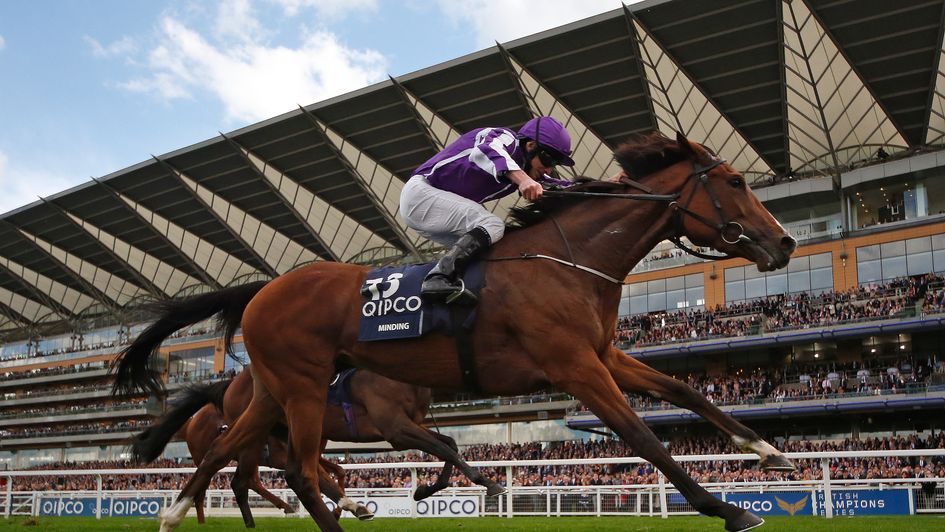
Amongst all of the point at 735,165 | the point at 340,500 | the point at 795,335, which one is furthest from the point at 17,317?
the point at 340,500

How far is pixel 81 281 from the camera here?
66750mm

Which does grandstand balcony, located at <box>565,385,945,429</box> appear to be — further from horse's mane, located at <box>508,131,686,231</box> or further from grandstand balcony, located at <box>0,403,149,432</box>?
grandstand balcony, located at <box>0,403,149,432</box>

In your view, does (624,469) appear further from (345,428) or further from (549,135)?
(549,135)

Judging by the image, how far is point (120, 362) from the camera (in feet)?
24.0

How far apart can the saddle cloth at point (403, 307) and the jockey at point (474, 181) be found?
0.34 feet

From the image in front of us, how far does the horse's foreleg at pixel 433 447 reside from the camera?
813cm

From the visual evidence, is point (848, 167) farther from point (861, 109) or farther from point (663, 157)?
point (663, 157)

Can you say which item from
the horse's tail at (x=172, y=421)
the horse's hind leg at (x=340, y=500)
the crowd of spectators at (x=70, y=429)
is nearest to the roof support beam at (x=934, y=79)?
the horse's tail at (x=172, y=421)

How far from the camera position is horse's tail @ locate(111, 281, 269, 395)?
7160 millimetres

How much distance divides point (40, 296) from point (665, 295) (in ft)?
173

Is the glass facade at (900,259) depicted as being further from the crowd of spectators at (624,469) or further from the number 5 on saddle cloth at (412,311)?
the number 5 on saddle cloth at (412,311)

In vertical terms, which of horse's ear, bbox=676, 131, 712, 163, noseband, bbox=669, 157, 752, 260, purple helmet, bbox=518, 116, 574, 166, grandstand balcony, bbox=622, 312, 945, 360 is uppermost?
grandstand balcony, bbox=622, 312, 945, 360

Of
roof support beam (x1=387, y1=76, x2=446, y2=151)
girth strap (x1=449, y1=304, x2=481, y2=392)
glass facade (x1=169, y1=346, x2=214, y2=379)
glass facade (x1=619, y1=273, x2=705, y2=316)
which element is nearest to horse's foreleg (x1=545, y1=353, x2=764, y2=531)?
girth strap (x1=449, y1=304, x2=481, y2=392)

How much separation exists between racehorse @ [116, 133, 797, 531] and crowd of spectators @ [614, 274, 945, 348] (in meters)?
33.9
